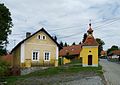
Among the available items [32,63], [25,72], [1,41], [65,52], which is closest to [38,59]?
[32,63]

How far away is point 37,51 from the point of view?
1932 inches

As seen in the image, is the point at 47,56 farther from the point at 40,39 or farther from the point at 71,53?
the point at 71,53

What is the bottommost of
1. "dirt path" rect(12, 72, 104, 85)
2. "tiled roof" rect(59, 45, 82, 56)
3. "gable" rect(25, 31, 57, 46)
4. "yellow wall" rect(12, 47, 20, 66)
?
"dirt path" rect(12, 72, 104, 85)

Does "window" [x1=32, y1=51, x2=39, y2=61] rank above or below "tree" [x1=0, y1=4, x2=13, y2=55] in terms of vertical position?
below

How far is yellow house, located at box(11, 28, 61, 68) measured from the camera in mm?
47188

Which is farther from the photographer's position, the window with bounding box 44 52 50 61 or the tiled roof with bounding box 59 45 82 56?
the tiled roof with bounding box 59 45 82 56

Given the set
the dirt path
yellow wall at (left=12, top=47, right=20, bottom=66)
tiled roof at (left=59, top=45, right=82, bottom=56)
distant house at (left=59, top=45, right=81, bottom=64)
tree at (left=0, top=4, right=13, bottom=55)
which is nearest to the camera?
the dirt path

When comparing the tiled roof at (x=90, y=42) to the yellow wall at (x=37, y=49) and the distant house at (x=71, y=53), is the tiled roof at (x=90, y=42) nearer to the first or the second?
the yellow wall at (x=37, y=49)

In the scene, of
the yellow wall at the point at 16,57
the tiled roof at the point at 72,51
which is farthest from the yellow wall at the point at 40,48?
the tiled roof at the point at 72,51

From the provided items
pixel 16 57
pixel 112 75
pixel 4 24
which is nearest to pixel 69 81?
pixel 112 75

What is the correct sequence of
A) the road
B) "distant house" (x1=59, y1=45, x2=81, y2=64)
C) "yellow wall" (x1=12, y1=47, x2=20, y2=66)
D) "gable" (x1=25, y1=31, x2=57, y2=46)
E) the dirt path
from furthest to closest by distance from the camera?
Result: "distant house" (x1=59, y1=45, x2=81, y2=64)
"yellow wall" (x1=12, y1=47, x2=20, y2=66)
"gable" (x1=25, y1=31, x2=57, y2=46)
the road
the dirt path

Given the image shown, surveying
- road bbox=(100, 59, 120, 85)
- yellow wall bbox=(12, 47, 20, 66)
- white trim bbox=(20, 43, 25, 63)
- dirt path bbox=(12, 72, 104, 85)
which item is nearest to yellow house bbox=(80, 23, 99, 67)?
road bbox=(100, 59, 120, 85)

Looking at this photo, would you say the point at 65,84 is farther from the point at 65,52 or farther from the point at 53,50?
the point at 65,52

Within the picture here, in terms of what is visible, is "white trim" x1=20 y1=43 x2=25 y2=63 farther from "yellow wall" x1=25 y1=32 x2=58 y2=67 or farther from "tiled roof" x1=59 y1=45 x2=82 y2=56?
"tiled roof" x1=59 y1=45 x2=82 y2=56
